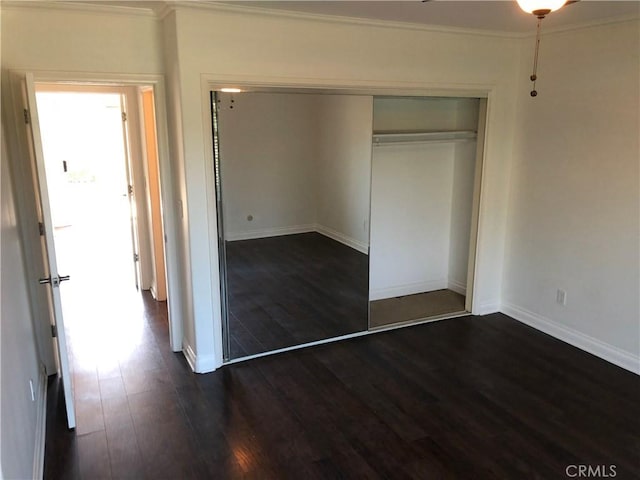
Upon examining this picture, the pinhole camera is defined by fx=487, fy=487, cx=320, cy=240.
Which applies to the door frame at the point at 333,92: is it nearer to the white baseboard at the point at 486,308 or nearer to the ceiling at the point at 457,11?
the white baseboard at the point at 486,308

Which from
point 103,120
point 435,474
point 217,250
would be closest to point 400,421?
point 435,474

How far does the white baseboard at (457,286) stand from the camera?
5238mm

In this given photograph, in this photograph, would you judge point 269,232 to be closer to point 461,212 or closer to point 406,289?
point 406,289

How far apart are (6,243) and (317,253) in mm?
2669

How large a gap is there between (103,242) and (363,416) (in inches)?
240

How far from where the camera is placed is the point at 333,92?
3826mm

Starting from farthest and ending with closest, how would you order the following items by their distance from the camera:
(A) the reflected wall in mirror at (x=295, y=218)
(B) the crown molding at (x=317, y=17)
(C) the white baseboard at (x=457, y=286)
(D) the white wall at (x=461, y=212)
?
1. (C) the white baseboard at (x=457, y=286)
2. (D) the white wall at (x=461, y=212)
3. (A) the reflected wall in mirror at (x=295, y=218)
4. (B) the crown molding at (x=317, y=17)

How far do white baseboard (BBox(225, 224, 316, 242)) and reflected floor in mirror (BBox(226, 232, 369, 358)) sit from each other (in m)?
0.04

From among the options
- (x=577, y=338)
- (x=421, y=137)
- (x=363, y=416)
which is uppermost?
(x=421, y=137)

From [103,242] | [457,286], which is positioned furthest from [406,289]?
[103,242]

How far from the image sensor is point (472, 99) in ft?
15.1

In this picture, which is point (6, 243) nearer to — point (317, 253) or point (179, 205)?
point (179, 205)

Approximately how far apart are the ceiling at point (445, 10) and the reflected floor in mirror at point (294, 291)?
1.87 metres

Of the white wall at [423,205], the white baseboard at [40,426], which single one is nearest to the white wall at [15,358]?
the white baseboard at [40,426]
